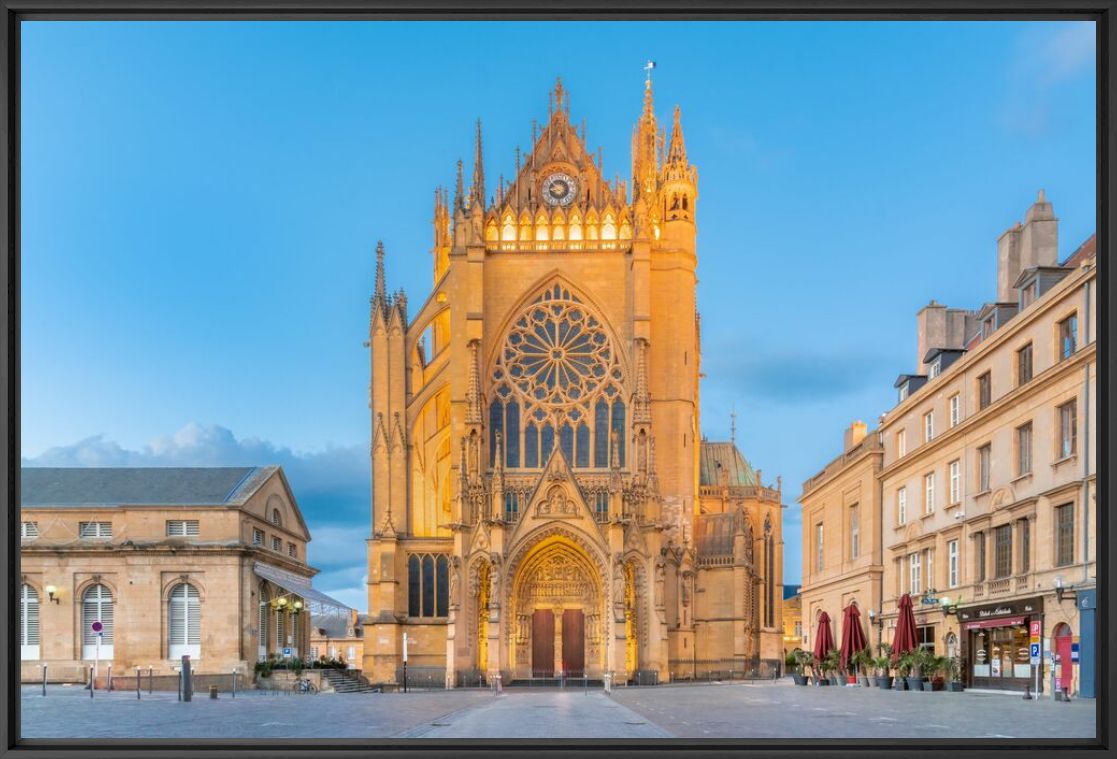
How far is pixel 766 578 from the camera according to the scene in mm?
83875

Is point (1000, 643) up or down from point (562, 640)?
up

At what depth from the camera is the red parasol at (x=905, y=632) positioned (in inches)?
1677

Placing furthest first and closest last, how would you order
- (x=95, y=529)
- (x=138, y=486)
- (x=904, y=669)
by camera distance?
(x=138, y=486) → (x=95, y=529) → (x=904, y=669)

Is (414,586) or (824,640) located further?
(414,586)

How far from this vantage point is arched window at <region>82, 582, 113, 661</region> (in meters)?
49.6

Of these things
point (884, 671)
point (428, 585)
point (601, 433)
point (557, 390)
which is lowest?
point (884, 671)

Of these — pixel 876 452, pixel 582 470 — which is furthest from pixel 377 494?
pixel 876 452

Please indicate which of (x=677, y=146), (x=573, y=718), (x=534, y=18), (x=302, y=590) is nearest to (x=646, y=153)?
(x=677, y=146)

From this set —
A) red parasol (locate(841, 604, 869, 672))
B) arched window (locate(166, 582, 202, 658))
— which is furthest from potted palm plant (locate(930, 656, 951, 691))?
arched window (locate(166, 582, 202, 658))

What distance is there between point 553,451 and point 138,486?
1989 centimetres

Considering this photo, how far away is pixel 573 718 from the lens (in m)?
28.2

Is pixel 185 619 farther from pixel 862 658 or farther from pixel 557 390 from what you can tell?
pixel 862 658

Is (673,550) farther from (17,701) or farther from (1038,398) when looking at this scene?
(17,701)

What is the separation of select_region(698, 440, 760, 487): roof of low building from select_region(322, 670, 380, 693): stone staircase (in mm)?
32983
